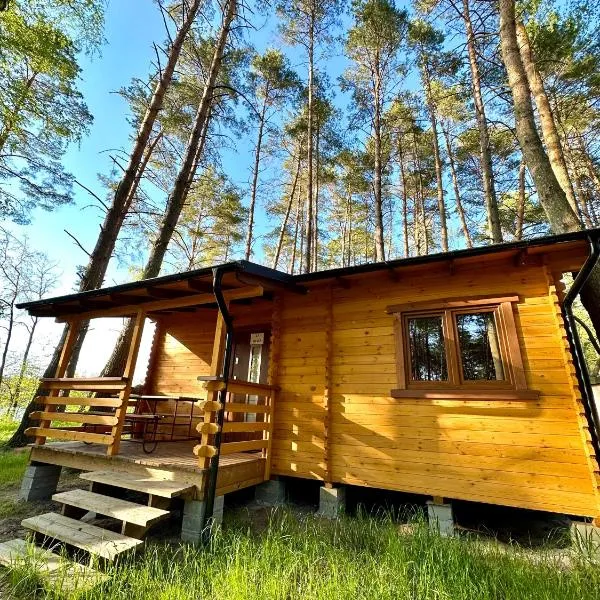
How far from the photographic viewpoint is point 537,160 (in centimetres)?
523

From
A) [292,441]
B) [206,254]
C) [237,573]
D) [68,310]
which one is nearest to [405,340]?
[292,441]

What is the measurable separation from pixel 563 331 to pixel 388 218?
13.5m

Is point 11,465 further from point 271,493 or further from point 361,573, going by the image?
point 361,573

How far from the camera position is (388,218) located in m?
16.3

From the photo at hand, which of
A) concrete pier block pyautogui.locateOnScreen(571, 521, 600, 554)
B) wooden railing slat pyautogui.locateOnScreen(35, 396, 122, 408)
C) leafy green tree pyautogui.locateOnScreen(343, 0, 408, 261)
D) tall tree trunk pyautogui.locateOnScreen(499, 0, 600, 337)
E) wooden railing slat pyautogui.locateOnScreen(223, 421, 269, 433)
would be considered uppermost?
leafy green tree pyautogui.locateOnScreen(343, 0, 408, 261)

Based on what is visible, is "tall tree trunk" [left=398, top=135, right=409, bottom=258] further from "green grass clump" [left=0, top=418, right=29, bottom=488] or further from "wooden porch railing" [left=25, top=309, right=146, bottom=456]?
"green grass clump" [left=0, top=418, right=29, bottom=488]

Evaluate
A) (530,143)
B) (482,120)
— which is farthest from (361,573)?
(482,120)

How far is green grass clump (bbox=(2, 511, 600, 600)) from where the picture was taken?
2262 mm

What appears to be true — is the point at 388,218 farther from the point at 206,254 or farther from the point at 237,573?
the point at 237,573

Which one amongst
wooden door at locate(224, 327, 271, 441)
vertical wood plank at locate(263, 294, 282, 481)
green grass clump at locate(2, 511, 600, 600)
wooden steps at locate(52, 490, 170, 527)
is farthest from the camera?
wooden door at locate(224, 327, 271, 441)

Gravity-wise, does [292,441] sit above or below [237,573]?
above

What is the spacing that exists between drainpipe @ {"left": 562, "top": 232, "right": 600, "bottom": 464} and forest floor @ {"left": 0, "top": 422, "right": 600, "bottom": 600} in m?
1.19

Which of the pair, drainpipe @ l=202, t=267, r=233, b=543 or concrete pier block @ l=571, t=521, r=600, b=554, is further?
drainpipe @ l=202, t=267, r=233, b=543

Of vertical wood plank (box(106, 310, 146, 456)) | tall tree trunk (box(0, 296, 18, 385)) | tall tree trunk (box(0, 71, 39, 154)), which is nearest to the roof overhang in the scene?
vertical wood plank (box(106, 310, 146, 456))
